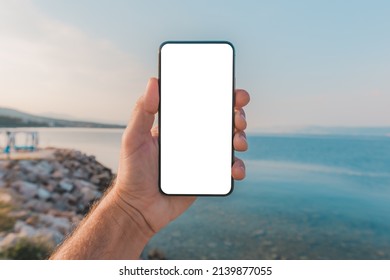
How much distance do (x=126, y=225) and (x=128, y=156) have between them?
0.84 feet

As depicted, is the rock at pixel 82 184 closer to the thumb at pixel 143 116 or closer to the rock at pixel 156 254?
the rock at pixel 156 254

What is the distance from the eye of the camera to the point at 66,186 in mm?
5996

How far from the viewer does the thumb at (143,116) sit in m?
1.15

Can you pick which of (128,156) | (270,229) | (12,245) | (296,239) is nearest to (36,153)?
(12,245)

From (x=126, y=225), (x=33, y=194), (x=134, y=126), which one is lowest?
(x=33, y=194)

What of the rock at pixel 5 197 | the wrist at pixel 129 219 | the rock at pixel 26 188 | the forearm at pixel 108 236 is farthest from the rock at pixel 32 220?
the wrist at pixel 129 219

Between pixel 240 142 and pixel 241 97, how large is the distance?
150 mm

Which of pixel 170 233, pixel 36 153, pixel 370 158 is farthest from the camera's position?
pixel 370 158

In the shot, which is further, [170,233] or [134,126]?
[170,233]

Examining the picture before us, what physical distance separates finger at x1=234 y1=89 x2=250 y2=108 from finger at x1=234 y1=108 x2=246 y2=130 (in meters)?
0.03

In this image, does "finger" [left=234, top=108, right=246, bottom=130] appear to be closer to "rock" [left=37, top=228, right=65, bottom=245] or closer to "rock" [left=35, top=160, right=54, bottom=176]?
"rock" [left=37, top=228, right=65, bottom=245]

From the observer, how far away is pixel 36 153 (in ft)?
23.5

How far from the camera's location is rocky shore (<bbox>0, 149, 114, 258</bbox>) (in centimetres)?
445
